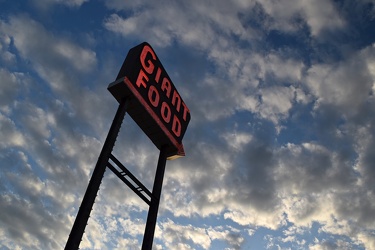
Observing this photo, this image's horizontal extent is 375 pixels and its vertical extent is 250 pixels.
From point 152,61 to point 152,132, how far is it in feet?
9.95

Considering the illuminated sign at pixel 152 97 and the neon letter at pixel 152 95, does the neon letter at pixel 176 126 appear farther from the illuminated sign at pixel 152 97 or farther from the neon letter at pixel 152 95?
the neon letter at pixel 152 95

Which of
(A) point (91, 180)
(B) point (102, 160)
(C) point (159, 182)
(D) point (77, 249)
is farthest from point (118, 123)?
(D) point (77, 249)

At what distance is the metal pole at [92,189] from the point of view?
779cm

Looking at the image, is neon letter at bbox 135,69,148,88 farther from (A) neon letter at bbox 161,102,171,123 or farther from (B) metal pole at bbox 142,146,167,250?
(B) metal pole at bbox 142,146,167,250

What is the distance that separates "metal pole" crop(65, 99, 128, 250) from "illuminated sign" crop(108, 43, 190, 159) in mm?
950

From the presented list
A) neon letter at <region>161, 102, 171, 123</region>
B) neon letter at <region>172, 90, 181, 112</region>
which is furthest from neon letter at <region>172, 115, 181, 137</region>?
neon letter at <region>172, 90, 181, 112</region>

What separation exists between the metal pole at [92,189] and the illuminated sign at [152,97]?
950 mm

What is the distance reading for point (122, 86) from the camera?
11.1 m

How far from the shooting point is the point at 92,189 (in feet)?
28.3

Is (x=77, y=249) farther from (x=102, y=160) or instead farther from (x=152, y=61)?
(x=152, y=61)

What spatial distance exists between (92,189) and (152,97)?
503cm

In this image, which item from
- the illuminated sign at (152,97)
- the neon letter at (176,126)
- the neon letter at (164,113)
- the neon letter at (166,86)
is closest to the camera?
the illuminated sign at (152,97)

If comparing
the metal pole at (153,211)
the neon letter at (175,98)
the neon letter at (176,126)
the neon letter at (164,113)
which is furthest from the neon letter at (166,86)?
the metal pole at (153,211)

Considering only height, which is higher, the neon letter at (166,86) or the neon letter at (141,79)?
the neon letter at (166,86)
